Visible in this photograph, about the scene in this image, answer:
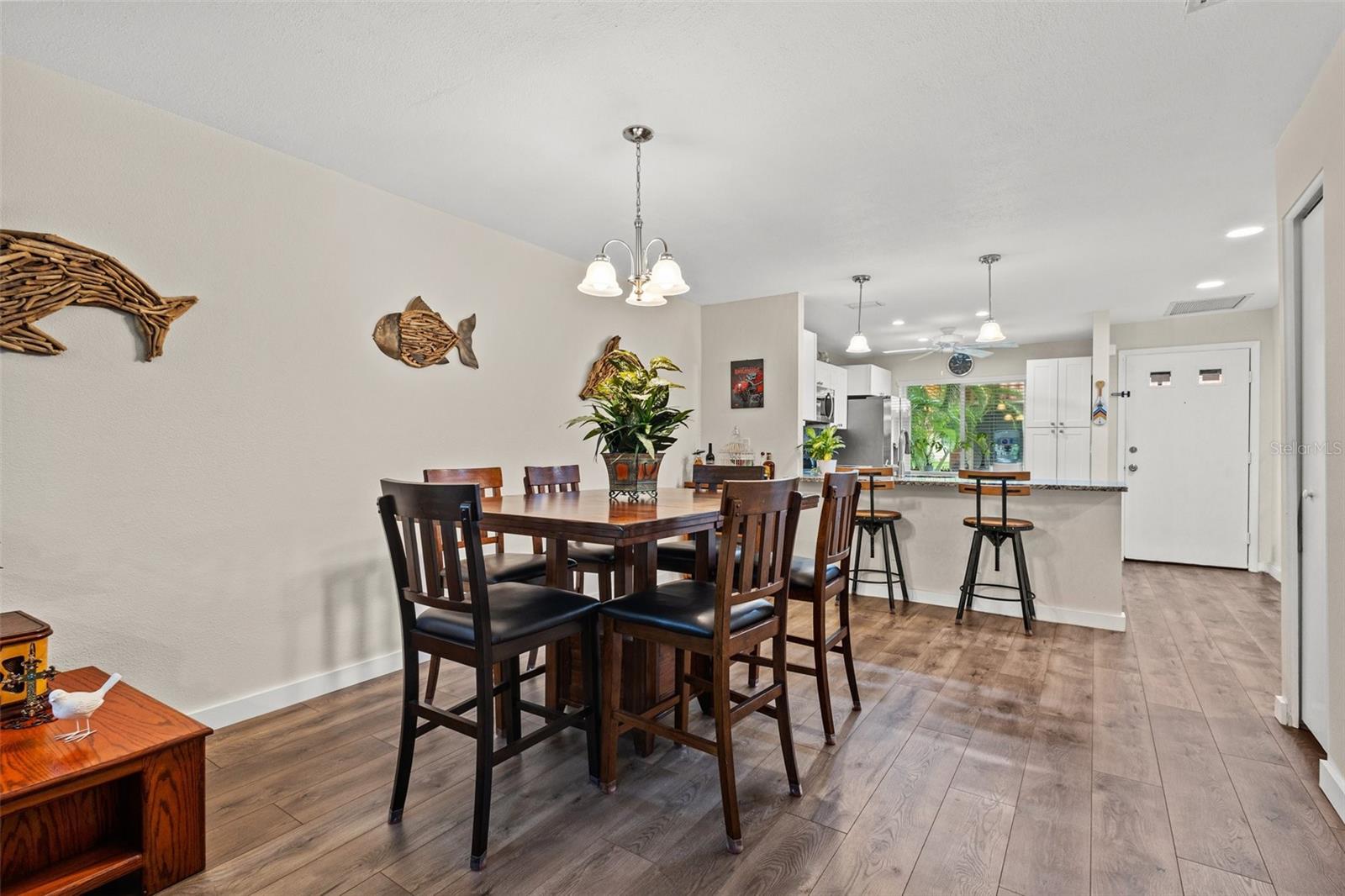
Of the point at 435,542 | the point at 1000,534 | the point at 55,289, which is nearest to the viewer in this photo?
the point at 435,542

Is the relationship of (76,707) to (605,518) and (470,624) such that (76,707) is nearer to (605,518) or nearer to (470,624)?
(470,624)

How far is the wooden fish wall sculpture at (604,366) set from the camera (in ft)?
14.1

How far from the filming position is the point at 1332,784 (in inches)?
75.4

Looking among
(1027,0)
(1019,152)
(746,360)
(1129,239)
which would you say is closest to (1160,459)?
(1129,239)

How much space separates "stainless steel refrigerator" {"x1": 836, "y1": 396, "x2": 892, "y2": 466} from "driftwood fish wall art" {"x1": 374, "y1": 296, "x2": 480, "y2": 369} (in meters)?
4.82

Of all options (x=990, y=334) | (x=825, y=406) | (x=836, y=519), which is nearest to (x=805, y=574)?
(x=836, y=519)

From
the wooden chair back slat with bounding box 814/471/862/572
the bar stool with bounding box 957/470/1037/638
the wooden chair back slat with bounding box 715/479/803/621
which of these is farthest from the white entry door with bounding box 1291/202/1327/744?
the wooden chair back slat with bounding box 715/479/803/621

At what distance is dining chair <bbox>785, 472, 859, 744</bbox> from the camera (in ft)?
7.45

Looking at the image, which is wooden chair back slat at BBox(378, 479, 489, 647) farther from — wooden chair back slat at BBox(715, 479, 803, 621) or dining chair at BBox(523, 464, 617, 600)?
dining chair at BBox(523, 464, 617, 600)

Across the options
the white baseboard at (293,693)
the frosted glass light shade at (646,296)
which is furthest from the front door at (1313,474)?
the white baseboard at (293,693)

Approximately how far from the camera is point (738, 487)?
5.75 feet

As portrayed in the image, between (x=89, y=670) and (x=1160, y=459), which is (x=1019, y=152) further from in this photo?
(x=1160, y=459)

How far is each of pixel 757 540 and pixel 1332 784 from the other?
1878mm

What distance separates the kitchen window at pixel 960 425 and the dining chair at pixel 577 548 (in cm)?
557
